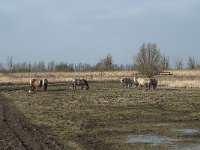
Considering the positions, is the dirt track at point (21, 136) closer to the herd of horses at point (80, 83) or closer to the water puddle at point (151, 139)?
the water puddle at point (151, 139)

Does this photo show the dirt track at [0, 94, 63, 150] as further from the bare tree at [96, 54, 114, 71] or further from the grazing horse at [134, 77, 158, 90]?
the bare tree at [96, 54, 114, 71]

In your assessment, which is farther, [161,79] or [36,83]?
[161,79]

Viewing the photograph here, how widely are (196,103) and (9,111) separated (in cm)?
1410

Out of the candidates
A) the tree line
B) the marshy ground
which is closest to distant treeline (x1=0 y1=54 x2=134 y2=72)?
the tree line

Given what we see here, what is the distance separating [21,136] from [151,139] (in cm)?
538

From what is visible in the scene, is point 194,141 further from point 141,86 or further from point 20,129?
point 141,86

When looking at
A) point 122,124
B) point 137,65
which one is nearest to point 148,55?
point 137,65

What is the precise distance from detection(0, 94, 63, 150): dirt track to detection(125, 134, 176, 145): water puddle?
317 centimetres

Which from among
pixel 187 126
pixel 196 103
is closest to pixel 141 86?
pixel 196 103

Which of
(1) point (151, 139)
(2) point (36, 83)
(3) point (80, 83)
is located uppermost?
(2) point (36, 83)

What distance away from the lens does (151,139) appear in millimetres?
17828

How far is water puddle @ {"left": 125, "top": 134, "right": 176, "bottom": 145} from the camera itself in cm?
1721

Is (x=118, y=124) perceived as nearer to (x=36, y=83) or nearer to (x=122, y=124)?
(x=122, y=124)

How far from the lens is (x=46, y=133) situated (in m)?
19.6
